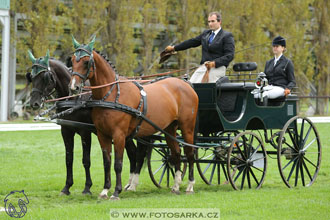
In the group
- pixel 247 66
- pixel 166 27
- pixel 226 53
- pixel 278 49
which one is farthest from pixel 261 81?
pixel 166 27

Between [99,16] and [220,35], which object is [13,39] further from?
[220,35]

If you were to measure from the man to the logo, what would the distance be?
291 centimetres

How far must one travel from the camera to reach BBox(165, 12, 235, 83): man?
26.8 feet

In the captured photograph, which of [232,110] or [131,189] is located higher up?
[232,110]

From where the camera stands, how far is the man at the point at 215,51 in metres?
8.16

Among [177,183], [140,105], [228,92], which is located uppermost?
[228,92]

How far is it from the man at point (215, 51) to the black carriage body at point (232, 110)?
0.24 metres

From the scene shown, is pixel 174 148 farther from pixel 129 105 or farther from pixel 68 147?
pixel 68 147

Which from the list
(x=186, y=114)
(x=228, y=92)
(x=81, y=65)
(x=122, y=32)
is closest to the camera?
(x=81, y=65)

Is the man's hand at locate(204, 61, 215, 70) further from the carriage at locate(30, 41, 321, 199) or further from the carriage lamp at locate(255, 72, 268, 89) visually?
the carriage lamp at locate(255, 72, 268, 89)

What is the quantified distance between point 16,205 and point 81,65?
1800 mm

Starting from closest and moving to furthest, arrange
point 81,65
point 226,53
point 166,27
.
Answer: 1. point 81,65
2. point 226,53
3. point 166,27

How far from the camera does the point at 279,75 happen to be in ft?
29.4

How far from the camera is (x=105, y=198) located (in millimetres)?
7145
